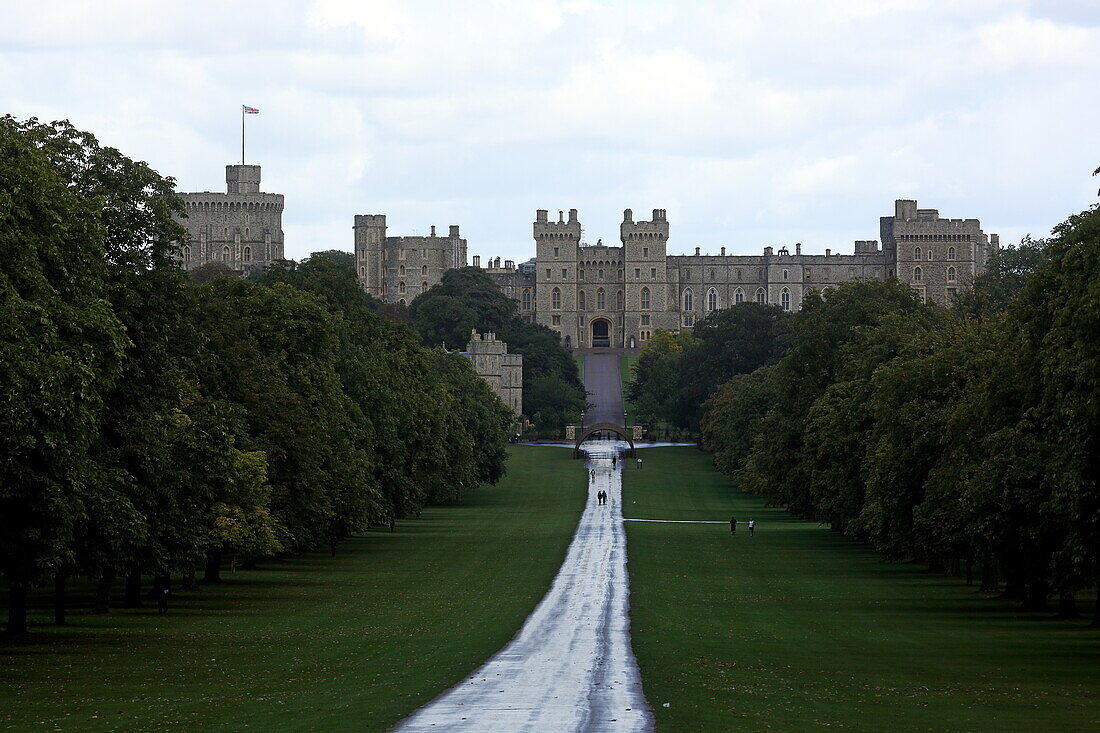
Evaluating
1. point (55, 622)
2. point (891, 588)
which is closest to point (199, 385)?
point (55, 622)

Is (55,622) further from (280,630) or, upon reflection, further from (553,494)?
(553,494)

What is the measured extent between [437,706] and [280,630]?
10.9 metres

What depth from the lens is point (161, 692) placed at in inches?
806

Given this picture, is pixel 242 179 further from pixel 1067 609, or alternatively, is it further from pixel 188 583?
pixel 1067 609

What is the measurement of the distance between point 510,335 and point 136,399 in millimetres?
121839

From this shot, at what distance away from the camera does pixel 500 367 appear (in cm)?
13275

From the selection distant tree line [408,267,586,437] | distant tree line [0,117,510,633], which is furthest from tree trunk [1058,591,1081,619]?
distant tree line [408,267,586,437]

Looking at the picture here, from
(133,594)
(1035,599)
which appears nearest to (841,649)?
(1035,599)

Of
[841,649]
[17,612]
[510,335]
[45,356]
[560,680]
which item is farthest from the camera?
[510,335]

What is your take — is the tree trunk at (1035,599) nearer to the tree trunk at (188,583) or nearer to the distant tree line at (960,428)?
the distant tree line at (960,428)

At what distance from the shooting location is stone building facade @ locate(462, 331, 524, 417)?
132 metres

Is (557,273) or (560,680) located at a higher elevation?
(557,273)

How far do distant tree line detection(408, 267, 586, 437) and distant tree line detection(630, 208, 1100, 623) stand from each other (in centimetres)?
6329

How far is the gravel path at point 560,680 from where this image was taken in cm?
1728
